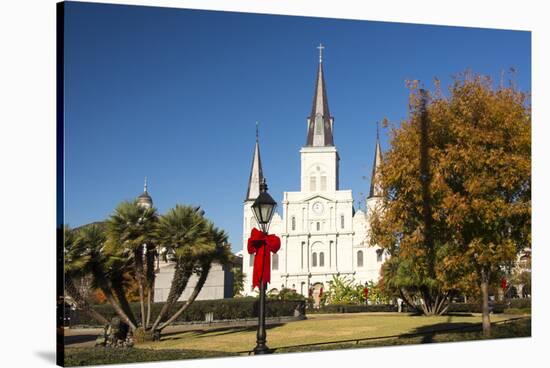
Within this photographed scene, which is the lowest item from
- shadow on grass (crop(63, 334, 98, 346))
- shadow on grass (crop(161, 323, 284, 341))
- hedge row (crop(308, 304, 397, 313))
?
shadow on grass (crop(161, 323, 284, 341))

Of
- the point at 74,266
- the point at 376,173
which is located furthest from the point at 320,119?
the point at 74,266

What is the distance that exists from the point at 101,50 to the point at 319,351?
535 centimetres

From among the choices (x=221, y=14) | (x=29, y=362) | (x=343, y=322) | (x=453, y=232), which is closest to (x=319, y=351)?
(x=343, y=322)

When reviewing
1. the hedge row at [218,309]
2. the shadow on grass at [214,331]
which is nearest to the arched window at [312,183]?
the hedge row at [218,309]

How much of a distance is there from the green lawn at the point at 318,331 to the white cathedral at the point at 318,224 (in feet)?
2.56

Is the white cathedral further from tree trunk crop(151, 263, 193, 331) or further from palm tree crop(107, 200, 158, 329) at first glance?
palm tree crop(107, 200, 158, 329)

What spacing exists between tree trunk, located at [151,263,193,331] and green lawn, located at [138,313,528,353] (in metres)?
0.43

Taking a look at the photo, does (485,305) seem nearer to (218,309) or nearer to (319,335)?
(319,335)

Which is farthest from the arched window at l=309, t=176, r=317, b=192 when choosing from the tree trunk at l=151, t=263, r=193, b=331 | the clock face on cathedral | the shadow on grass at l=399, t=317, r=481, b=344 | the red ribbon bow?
the shadow on grass at l=399, t=317, r=481, b=344

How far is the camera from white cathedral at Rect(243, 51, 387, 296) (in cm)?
1298

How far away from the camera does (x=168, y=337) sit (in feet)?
40.9

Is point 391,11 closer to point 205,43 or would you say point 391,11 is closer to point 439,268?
point 205,43

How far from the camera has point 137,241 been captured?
12328 mm

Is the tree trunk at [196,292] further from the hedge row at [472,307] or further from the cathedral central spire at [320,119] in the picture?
the hedge row at [472,307]
